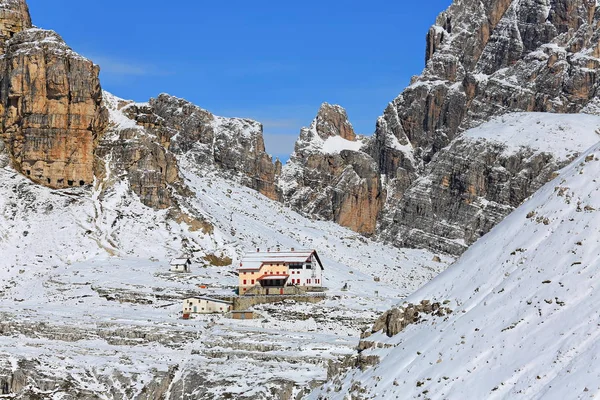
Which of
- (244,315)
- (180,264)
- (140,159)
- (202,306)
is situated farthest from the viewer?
(140,159)

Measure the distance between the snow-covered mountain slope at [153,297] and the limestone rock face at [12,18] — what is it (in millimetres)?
25963

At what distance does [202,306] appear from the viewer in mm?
113625

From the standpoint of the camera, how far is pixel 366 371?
185 ft

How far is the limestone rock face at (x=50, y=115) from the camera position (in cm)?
15438

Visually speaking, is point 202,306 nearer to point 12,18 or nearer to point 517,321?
point 517,321

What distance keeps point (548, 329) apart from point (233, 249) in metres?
110

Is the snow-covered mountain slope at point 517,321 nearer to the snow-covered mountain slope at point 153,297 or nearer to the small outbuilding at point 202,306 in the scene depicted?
the snow-covered mountain slope at point 153,297

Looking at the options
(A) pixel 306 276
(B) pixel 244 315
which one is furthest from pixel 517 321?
(A) pixel 306 276

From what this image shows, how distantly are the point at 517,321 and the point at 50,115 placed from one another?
118m

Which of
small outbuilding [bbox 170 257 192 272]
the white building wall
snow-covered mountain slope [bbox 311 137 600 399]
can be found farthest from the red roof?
snow-covered mountain slope [bbox 311 137 600 399]

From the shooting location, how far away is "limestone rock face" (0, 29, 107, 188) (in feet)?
506

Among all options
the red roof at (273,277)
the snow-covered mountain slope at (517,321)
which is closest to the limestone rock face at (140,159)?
the red roof at (273,277)

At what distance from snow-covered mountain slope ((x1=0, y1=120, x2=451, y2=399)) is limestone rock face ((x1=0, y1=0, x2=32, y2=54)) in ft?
85.2

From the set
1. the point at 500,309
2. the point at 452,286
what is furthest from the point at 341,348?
the point at 500,309
